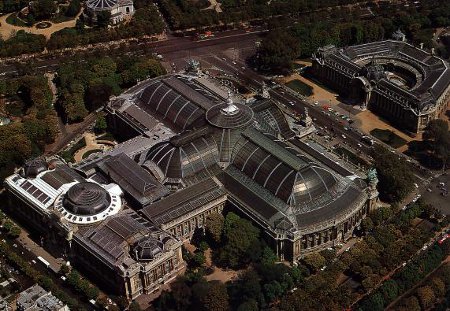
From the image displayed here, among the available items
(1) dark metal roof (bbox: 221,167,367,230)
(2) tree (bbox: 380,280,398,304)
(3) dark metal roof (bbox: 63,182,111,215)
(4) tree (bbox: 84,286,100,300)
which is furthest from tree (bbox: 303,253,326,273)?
(3) dark metal roof (bbox: 63,182,111,215)

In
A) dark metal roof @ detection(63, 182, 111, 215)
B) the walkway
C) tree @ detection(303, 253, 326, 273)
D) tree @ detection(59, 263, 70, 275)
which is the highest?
dark metal roof @ detection(63, 182, 111, 215)

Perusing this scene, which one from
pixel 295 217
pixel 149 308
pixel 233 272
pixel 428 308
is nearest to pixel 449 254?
pixel 428 308

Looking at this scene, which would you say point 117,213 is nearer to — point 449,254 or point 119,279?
point 119,279

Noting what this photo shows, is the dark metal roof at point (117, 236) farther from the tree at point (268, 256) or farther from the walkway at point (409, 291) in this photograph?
the walkway at point (409, 291)

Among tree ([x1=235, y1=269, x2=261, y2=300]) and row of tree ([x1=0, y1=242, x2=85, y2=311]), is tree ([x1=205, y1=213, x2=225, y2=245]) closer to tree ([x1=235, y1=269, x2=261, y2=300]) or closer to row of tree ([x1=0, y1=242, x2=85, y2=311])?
tree ([x1=235, y1=269, x2=261, y2=300])

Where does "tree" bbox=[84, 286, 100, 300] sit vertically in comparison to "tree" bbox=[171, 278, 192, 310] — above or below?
below

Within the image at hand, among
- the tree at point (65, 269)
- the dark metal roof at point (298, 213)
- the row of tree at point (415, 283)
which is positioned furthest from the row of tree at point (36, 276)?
the row of tree at point (415, 283)
